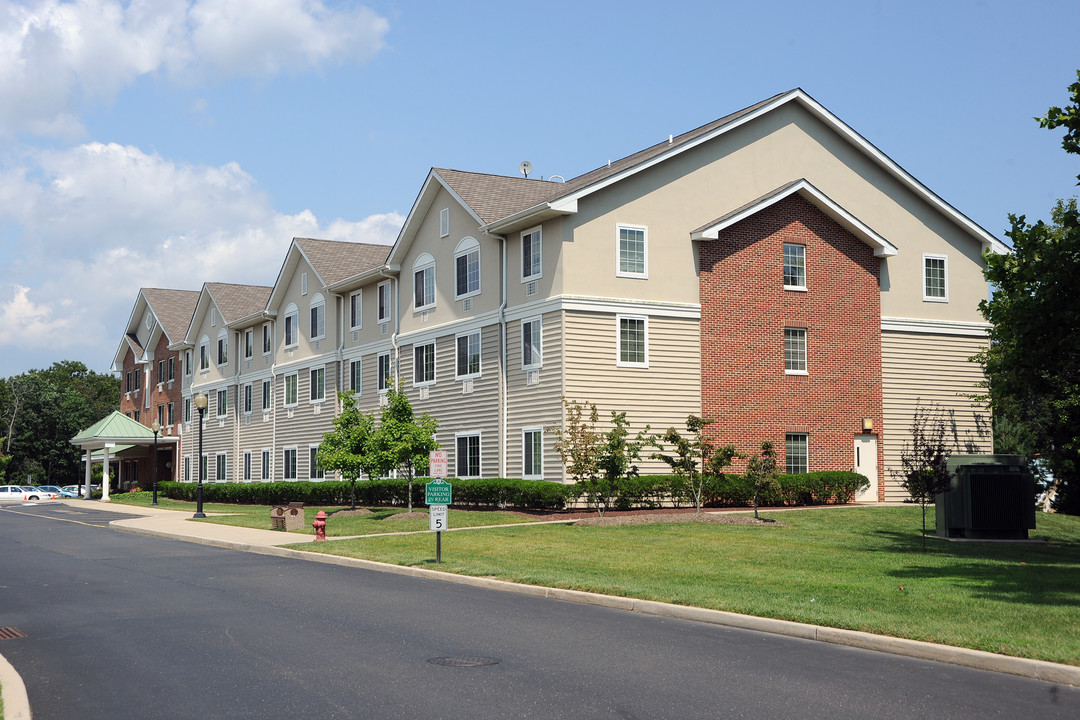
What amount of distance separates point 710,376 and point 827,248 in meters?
6.18

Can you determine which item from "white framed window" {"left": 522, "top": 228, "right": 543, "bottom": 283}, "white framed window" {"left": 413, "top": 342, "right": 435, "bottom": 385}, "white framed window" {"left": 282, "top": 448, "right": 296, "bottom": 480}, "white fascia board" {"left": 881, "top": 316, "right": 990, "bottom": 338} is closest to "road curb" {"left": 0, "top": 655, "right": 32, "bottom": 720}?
"white framed window" {"left": 522, "top": 228, "right": 543, "bottom": 283}

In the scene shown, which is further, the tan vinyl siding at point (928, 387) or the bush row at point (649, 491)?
the tan vinyl siding at point (928, 387)

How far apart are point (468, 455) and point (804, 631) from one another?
24461 mm

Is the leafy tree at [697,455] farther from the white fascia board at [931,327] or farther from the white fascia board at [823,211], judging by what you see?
the white fascia board at [931,327]

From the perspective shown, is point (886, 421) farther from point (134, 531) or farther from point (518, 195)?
point (134, 531)

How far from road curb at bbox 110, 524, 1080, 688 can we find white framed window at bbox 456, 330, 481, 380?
16618 mm

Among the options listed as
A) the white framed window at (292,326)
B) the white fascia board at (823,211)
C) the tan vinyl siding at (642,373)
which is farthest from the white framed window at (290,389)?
the white fascia board at (823,211)

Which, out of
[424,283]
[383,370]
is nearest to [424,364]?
[424,283]

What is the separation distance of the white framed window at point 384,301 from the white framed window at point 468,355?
20.3ft

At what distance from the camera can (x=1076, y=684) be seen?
9.00m

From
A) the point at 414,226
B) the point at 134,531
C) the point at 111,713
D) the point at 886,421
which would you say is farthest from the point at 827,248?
the point at 111,713

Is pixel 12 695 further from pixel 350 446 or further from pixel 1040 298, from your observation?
pixel 350 446

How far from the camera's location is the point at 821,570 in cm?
1661

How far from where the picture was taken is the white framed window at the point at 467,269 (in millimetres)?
35562
